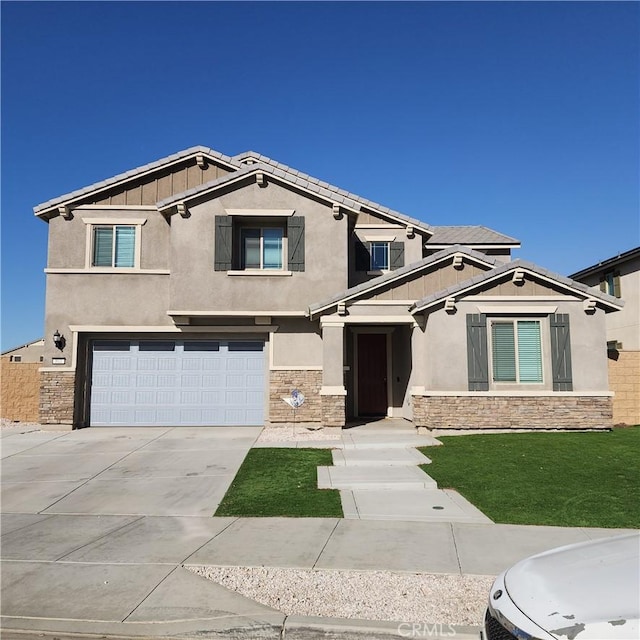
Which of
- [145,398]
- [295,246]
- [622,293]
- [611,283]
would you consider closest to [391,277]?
[295,246]

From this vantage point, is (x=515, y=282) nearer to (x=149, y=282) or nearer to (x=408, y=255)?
(x=408, y=255)

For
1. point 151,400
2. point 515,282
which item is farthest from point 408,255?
point 151,400

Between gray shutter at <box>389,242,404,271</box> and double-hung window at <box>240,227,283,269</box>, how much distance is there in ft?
12.6

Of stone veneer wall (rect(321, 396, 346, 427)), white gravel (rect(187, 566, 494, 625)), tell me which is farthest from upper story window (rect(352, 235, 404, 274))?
white gravel (rect(187, 566, 494, 625))

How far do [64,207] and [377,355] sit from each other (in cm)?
1036

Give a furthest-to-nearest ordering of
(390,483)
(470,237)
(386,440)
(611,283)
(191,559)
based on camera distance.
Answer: (611,283) < (470,237) < (386,440) < (390,483) < (191,559)

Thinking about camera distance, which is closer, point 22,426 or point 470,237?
point 22,426

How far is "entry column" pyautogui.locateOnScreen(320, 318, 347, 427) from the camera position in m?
13.8

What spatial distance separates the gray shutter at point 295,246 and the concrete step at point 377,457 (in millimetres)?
5742

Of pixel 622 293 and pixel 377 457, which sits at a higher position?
pixel 622 293

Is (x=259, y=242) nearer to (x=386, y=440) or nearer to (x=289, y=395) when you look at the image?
(x=289, y=395)

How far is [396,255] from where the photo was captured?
56.2ft

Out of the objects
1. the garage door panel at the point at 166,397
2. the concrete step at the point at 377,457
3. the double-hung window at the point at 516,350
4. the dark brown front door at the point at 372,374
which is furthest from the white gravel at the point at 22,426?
the double-hung window at the point at 516,350

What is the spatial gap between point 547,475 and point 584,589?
6.61 m
